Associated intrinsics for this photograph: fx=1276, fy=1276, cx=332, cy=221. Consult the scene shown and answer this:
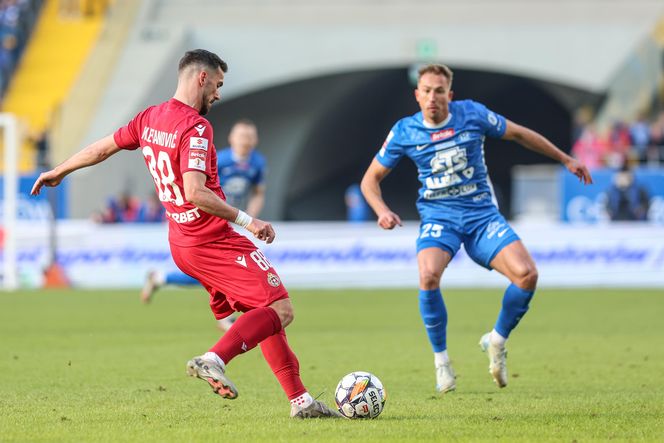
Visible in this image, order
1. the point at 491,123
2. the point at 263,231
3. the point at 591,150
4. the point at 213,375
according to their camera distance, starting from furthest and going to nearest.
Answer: the point at 591,150, the point at 491,123, the point at 263,231, the point at 213,375

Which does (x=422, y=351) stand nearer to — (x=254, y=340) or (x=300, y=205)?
(x=254, y=340)

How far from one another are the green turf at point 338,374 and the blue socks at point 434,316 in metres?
0.38

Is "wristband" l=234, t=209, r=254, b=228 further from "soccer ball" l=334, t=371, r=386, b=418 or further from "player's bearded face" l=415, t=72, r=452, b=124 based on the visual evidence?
"player's bearded face" l=415, t=72, r=452, b=124

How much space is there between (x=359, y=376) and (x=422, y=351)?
4.80 meters

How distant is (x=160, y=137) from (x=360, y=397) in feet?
6.44

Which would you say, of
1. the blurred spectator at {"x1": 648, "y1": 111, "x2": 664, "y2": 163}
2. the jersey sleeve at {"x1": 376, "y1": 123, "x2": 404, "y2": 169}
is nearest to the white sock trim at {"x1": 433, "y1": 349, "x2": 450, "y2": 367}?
the jersey sleeve at {"x1": 376, "y1": 123, "x2": 404, "y2": 169}

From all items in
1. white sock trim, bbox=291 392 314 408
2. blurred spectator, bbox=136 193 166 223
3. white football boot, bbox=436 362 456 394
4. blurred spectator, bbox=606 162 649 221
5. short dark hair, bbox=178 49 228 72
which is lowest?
white sock trim, bbox=291 392 314 408

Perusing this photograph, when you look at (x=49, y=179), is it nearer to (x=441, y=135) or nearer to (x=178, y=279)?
(x=441, y=135)

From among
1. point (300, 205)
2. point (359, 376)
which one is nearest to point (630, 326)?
point (359, 376)

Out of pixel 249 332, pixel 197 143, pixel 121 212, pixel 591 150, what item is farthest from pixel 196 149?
pixel 591 150

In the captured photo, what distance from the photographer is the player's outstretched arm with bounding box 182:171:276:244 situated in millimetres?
7152

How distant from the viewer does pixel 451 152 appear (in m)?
9.79

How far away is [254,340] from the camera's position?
7348 mm

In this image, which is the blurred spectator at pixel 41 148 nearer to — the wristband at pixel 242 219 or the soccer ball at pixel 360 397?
the soccer ball at pixel 360 397
